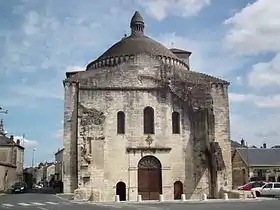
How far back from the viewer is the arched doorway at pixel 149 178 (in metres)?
31.3

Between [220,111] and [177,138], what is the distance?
4269mm

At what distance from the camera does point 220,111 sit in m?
33.0

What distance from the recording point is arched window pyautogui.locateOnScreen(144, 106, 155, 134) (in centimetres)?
3209

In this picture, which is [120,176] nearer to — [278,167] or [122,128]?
[122,128]

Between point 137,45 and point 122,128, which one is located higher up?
point 137,45

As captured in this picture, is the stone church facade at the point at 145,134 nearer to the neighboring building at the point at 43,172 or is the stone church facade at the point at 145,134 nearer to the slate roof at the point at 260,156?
the slate roof at the point at 260,156

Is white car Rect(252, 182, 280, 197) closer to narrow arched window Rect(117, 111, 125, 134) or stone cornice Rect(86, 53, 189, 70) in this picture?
narrow arched window Rect(117, 111, 125, 134)

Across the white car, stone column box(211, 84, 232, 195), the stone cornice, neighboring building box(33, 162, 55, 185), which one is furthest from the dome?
neighboring building box(33, 162, 55, 185)

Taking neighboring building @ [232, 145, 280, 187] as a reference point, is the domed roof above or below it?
above

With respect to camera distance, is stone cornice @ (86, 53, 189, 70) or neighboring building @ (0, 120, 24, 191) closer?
stone cornice @ (86, 53, 189, 70)

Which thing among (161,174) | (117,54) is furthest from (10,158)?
(161,174)

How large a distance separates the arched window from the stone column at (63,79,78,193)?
5.50 meters

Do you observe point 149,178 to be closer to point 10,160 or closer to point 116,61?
point 116,61

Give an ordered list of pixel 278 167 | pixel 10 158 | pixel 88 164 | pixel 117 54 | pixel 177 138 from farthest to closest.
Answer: pixel 10 158, pixel 278 167, pixel 117 54, pixel 177 138, pixel 88 164
